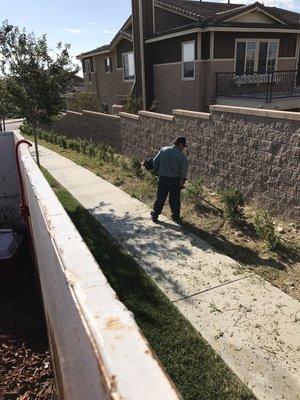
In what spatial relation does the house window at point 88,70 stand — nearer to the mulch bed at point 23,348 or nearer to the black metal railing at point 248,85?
the black metal railing at point 248,85

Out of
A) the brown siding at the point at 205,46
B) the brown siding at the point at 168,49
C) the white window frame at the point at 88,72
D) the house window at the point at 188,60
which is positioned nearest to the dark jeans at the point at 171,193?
the brown siding at the point at 205,46

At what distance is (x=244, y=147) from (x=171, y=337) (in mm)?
4968

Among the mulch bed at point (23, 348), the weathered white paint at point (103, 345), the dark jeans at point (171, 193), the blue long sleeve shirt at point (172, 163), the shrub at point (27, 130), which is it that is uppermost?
the weathered white paint at point (103, 345)

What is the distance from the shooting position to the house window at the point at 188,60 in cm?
1760

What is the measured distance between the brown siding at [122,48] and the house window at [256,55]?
26.1 feet

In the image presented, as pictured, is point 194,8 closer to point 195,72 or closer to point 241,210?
point 195,72

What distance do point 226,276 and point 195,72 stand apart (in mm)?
14013

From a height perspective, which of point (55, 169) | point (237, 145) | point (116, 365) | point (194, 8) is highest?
point (194, 8)

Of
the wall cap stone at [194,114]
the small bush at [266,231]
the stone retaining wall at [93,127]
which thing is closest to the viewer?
the small bush at [266,231]

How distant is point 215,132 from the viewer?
884cm

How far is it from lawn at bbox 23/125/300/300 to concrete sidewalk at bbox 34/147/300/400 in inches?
10.0

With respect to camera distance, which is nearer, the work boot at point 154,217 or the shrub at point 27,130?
the work boot at point 154,217

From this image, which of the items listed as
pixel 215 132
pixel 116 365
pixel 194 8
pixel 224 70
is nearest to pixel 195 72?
pixel 224 70

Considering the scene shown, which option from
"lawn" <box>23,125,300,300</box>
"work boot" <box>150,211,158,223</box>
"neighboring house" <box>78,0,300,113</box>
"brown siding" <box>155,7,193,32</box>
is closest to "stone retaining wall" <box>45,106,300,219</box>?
"lawn" <box>23,125,300,300</box>
